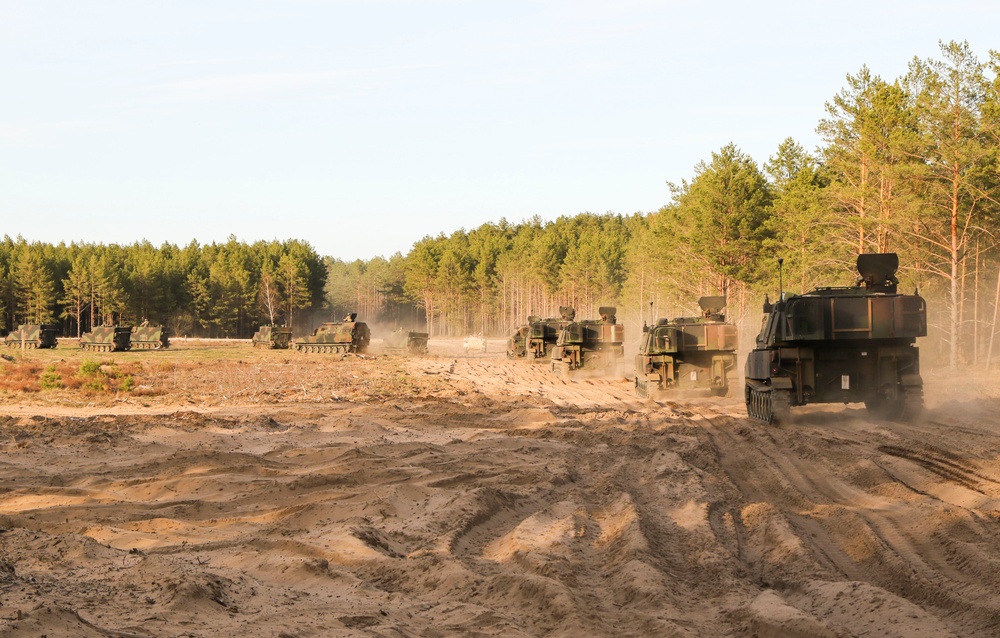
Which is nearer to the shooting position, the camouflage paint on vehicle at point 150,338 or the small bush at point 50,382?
the small bush at point 50,382

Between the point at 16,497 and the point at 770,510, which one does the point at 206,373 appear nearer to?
the point at 16,497

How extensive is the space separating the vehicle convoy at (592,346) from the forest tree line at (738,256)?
3102 millimetres

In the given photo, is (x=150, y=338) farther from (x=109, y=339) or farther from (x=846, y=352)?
(x=846, y=352)

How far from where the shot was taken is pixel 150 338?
237 ft

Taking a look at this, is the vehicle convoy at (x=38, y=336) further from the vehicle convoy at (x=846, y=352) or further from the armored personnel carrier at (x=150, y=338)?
the vehicle convoy at (x=846, y=352)

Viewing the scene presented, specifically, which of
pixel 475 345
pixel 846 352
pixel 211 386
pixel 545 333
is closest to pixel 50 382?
pixel 211 386

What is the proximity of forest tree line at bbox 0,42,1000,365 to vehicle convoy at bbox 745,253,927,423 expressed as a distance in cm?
1429

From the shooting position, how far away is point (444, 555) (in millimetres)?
7914

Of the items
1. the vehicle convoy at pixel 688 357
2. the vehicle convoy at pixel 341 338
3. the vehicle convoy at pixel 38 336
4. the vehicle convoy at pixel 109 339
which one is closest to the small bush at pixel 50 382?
the vehicle convoy at pixel 688 357

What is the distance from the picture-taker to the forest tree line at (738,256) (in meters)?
35.1

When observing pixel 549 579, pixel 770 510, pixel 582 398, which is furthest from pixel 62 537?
pixel 582 398

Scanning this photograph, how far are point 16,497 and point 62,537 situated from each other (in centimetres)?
338

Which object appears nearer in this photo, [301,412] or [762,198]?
[301,412]

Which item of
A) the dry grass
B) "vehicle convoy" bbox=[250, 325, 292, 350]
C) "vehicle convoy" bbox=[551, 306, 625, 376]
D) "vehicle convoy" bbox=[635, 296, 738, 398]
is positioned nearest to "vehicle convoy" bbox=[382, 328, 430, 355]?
"vehicle convoy" bbox=[250, 325, 292, 350]
